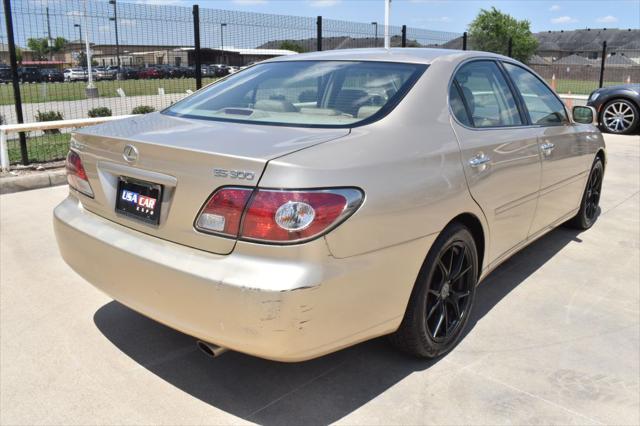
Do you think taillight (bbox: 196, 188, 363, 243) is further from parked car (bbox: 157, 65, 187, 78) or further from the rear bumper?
parked car (bbox: 157, 65, 187, 78)

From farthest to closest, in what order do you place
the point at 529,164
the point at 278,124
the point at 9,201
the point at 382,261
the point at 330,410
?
the point at 9,201, the point at 529,164, the point at 278,124, the point at 330,410, the point at 382,261

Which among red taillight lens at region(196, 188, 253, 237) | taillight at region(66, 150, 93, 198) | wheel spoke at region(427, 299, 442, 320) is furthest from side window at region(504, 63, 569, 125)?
taillight at region(66, 150, 93, 198)

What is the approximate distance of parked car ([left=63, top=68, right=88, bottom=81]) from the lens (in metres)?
16.5

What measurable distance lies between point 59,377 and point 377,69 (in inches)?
93.7

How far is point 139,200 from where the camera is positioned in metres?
2.66

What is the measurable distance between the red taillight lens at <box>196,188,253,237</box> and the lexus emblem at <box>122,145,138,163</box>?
1.67ft

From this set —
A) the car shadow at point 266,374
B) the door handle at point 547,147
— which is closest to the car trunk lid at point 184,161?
the car shadow at point 266,374

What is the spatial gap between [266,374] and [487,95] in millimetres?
2179

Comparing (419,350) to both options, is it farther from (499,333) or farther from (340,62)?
(340,62)

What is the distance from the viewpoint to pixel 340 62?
3.54 meters

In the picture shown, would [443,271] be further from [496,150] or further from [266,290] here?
[266,290]

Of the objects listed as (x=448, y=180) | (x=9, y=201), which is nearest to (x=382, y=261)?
(x=448, y=180)

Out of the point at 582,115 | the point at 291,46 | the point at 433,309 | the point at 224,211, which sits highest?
the point at 291,46

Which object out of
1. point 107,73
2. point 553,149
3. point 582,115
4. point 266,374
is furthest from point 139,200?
point 107,73
